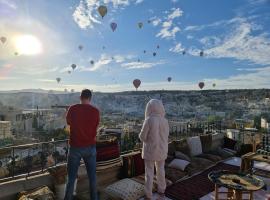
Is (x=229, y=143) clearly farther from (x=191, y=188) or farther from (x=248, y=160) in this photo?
(x=191, y=188)

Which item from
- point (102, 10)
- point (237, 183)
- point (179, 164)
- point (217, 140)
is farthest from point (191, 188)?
point (102, 10)

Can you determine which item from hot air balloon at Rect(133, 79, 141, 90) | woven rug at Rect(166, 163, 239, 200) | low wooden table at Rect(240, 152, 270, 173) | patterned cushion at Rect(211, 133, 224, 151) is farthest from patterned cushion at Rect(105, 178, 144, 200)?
hot air balloon at Rect(133, 79, 141, 90)

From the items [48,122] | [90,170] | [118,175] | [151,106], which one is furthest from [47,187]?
[48,122]

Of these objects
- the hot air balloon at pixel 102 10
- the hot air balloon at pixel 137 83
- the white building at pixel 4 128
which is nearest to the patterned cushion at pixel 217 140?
the hot air balloon at pixel 102 10

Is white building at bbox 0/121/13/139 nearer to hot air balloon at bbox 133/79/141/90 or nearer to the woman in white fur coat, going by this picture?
hot air balloon at bbox 133/79/141/90

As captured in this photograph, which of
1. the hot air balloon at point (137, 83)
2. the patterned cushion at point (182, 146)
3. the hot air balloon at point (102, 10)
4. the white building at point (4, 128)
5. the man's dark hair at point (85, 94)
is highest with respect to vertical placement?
the hot air balloon at point (102, 10)

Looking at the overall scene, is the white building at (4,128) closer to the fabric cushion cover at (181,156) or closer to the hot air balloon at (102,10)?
the hot air balloon at (102,10)
